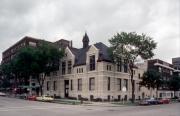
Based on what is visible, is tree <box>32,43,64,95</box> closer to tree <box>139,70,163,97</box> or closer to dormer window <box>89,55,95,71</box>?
dormer window <box>89,55,95,71</box>

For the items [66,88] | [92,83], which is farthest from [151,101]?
[66,88]

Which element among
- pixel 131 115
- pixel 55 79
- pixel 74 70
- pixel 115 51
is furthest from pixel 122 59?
pixel 131 115

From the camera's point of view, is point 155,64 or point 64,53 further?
point 155,64

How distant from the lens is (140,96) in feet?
254

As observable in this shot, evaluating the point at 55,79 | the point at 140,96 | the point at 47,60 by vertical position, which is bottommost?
the point at 140,96

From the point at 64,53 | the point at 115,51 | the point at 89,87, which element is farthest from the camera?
the point at 64,53

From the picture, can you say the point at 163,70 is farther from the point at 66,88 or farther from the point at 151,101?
the point at 151,101

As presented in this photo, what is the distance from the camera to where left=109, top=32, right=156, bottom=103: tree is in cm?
5722

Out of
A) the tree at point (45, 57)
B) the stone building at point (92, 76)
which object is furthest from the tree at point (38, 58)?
the stone building at point (92, 76)

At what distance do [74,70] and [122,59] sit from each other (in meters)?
16.0

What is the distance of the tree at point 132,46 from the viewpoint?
5722 centimetres

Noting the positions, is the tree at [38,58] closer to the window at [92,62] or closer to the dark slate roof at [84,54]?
the dark slate roof at [84,54]

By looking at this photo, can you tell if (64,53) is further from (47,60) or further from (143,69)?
(143,69)

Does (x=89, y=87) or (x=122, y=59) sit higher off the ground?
(x=122, y=59)
